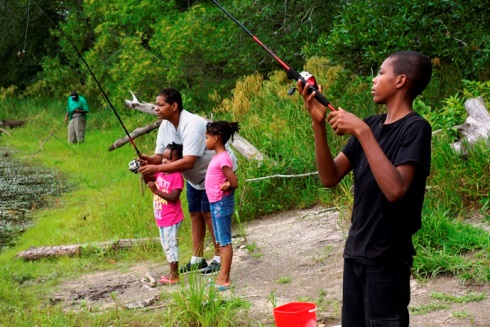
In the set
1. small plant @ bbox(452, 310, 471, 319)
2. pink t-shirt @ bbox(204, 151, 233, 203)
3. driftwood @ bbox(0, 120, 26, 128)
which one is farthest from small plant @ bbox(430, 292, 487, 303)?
driftwood @ bbox(0, 120, 26, 128)

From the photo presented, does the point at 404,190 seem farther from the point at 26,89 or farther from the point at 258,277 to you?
the point at 26,89

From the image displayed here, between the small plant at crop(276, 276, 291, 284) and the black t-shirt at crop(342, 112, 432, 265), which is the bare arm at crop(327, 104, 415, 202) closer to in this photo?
the black t-shirt at crop(342, 112, 432, 265)

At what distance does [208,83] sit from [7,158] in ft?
15.8

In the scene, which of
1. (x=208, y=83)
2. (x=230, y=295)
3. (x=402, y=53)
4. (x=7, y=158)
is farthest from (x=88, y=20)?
(x=402, y=53)

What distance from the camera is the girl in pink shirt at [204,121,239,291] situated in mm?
5961

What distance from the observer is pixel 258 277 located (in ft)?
20.6

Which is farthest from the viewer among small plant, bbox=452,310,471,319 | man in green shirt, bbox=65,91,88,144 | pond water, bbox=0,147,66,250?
man in green shirt, bbox=65,91,88,144

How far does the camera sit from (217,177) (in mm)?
6023

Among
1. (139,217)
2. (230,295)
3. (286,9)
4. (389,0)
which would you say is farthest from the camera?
(286,9)

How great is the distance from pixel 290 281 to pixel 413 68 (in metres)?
3.18

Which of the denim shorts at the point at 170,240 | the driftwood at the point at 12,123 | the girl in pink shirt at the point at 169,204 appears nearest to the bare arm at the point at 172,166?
the girl in pink shirt at the point at 169,204

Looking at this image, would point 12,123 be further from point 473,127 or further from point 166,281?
point 473,127

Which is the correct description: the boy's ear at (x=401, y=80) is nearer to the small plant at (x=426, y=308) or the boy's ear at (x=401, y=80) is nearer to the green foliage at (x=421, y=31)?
the small plant at (x=426, y=308)

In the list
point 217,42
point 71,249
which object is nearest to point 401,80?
point 71,249
